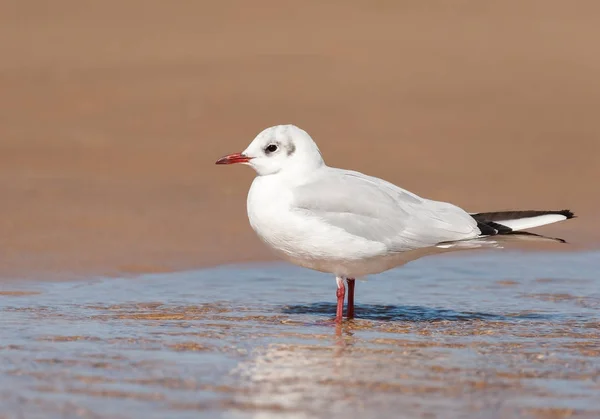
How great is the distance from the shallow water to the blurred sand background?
840 millimetres

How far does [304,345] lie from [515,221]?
1507 mm

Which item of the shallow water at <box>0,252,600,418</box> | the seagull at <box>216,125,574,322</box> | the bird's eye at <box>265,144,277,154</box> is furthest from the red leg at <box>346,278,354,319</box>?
the bird's eye at <box>265,144,277,154</box>

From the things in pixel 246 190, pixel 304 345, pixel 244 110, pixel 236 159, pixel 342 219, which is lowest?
pixel 304 345

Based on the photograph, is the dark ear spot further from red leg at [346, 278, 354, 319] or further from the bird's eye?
red leg at [346, 278, 354, 319]

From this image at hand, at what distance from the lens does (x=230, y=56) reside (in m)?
12.8

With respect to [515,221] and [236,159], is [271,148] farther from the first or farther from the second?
[515,221]

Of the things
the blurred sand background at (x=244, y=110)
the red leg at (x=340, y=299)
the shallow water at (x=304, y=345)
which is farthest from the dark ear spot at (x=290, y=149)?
the blurred sand background at (x=244, y=110)

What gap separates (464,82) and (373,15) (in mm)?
2179

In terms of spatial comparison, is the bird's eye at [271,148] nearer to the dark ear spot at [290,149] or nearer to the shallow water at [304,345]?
the dark ear spot at [290,149]

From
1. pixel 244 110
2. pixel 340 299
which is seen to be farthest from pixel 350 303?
pixel 244 110

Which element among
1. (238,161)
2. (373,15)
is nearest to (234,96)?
(373,15)

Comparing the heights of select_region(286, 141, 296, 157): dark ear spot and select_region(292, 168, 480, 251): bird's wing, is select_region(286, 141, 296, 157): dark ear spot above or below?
above

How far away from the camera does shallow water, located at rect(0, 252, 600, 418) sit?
4484 mm

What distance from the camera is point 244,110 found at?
1134 cm
